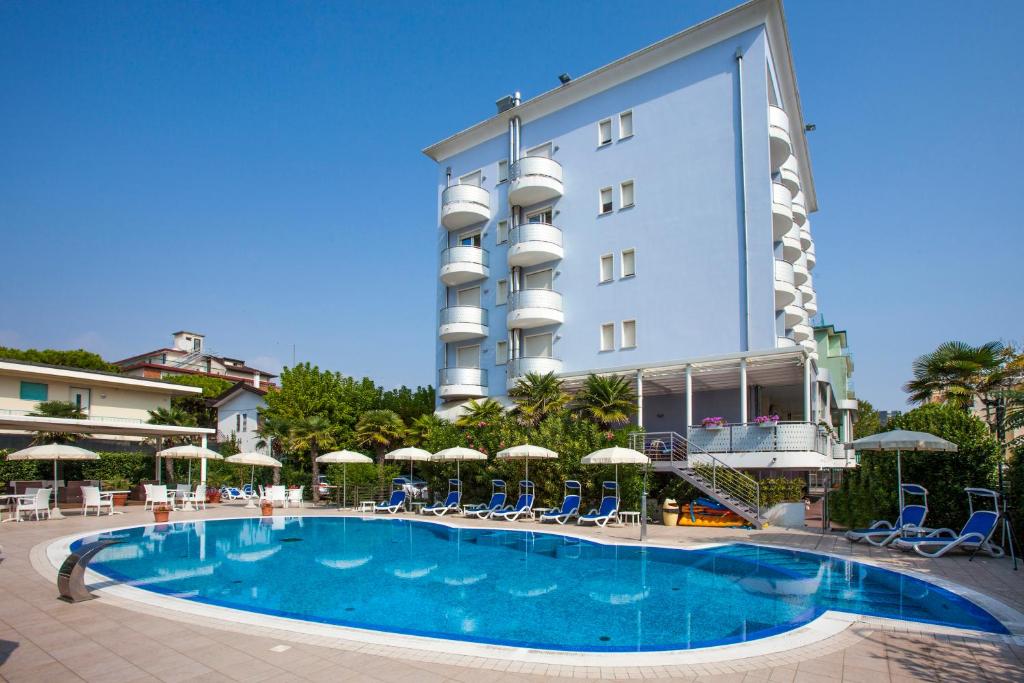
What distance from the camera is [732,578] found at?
12.6m

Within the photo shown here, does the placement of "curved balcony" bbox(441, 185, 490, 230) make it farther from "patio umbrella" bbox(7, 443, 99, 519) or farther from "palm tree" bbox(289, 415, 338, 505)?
"patio umbrella" bbox(7, 443, 99, 519)

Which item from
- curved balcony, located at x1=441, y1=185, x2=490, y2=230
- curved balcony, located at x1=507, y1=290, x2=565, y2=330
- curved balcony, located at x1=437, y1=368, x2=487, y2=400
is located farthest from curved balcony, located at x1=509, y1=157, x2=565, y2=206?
curved balcony, located at x1=437, y1=368, x2=487, y2=400

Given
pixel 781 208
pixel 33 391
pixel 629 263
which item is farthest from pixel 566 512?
pixel 33 391

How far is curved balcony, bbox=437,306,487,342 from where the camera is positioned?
30.4 meters

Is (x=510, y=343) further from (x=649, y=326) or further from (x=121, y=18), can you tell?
(x=121, y=18)

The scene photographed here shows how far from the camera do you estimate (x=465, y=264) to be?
30781 millimetres

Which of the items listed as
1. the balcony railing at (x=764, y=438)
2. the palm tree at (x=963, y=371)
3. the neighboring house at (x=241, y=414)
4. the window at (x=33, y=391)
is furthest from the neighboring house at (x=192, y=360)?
the palm tree at (x=963, y=371)

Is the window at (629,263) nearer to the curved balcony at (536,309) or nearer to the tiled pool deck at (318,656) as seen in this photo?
the curved balcony at (536,309)

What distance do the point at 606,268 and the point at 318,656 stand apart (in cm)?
2288

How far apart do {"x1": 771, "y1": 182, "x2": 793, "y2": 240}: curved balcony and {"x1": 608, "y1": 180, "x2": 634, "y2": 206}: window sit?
5.58 metres

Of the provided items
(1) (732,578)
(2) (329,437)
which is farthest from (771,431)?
(2) (329,437)

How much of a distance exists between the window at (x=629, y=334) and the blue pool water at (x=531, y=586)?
10642 mm

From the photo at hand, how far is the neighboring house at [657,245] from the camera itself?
23672 millimetres

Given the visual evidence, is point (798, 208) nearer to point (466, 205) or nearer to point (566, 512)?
point (466, 205)
